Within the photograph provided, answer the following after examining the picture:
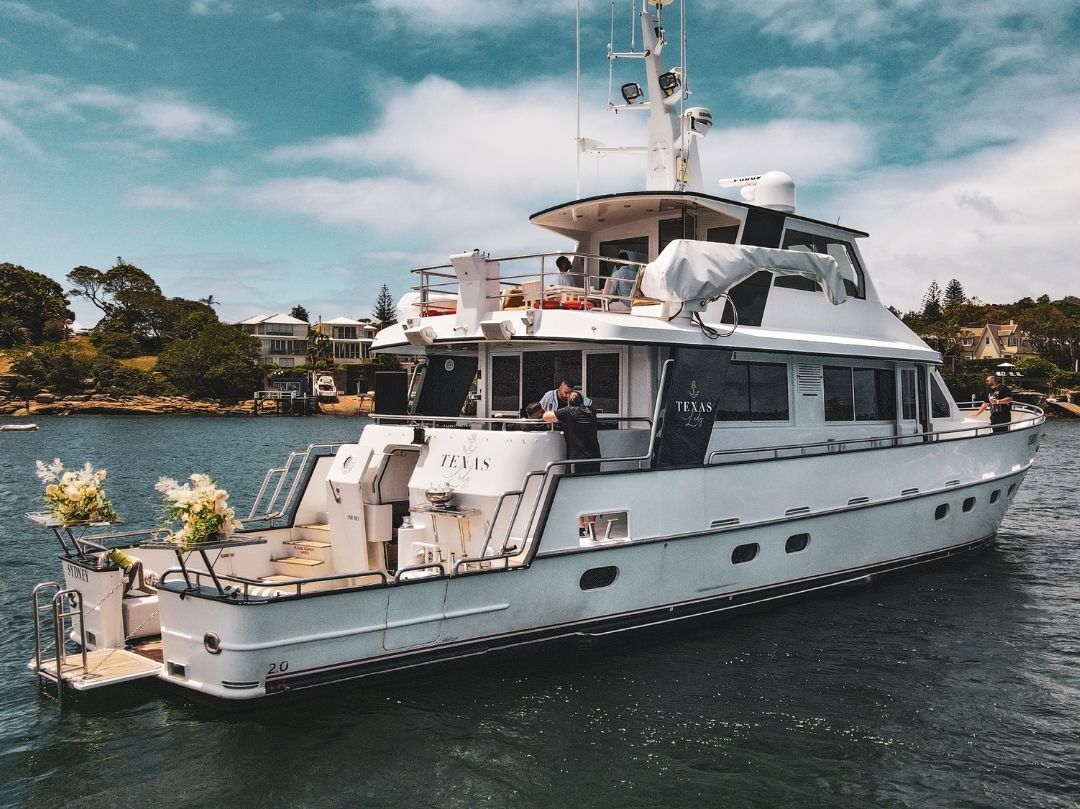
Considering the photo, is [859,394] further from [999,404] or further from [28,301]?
[28,301]

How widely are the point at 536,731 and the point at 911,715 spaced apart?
3571mm

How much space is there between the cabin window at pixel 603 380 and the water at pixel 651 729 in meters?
2.81

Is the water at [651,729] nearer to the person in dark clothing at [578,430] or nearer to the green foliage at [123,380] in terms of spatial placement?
the person in dark clothing at [578,430]

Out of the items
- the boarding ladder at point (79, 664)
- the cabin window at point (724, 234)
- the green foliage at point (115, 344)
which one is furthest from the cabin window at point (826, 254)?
the green foliage at point (115, 344)

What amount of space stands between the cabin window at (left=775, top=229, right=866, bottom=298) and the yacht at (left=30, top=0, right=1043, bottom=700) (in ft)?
0.15

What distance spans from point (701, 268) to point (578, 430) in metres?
2.37

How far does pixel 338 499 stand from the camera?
33.1 ft

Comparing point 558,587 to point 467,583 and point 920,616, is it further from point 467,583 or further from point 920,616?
Result: point 920,616

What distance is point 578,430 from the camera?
9.18 m

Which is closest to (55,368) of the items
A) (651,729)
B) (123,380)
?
(123,380)

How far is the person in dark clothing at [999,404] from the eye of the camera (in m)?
14.3

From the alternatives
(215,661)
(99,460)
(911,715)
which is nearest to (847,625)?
(911,715)

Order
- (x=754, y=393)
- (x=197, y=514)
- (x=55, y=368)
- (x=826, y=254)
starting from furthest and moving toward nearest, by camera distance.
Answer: (x=55, y=368), (x=826, y=254), (x=754, y=393), (x=197, y=514)

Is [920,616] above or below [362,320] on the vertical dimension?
below
